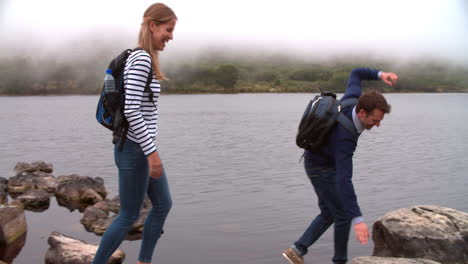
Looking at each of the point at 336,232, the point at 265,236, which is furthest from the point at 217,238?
the point at 336,232

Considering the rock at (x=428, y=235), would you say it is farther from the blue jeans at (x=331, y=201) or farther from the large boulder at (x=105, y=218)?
the large boulder at (x=105, y=218)

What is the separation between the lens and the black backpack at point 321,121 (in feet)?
21.1

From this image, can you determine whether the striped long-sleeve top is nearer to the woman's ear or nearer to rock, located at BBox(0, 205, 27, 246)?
the woman's ear

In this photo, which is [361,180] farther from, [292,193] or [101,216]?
[101,216]

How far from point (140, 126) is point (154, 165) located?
1.44 ft

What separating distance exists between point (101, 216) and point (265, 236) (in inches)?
148

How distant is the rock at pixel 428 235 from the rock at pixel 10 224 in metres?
6.72

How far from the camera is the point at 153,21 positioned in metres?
5.64

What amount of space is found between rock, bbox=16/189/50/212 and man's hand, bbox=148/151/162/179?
30.3 ft

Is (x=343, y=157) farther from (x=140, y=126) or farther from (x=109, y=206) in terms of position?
(x=109, y=206)

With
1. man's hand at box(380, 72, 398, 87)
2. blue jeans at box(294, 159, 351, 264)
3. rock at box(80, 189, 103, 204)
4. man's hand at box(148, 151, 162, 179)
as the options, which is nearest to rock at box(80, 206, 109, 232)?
rock at box(80, 189, 103, 204)

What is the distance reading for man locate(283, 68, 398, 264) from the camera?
20.1 ft

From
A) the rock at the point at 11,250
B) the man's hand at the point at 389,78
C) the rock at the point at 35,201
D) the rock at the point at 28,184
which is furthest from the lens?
the rock at the point at 28,184

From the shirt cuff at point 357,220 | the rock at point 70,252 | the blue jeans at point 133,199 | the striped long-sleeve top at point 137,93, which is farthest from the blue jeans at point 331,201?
the rock at point 70,252
